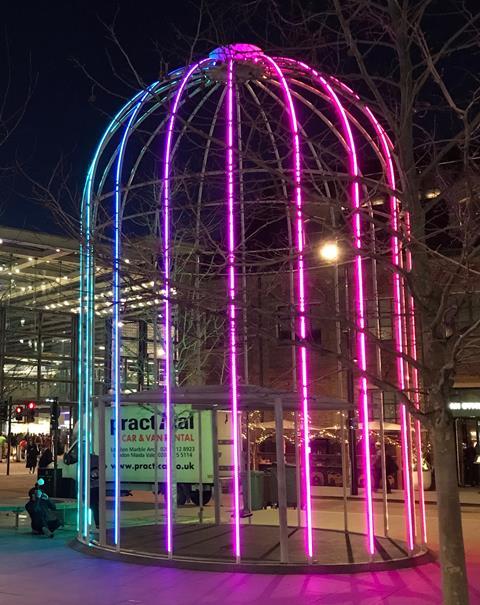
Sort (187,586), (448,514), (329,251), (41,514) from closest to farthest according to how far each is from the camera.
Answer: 1. (448,514)
2. (329,251)
3. (187,586)
4. (41,514)

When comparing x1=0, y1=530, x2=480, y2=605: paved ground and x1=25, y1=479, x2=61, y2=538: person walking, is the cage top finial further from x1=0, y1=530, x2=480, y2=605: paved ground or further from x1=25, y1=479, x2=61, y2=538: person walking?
x1=25, y1=479, x2=61, y2=538: person walking

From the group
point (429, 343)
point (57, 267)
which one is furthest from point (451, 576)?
point (57, 267)

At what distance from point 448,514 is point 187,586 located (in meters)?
4.20

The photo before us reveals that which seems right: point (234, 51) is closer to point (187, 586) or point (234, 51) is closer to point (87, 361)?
point (87, 361)

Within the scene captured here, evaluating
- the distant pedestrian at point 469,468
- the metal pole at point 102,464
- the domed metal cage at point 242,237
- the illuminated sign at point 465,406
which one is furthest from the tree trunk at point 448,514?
the distant pedestrian at point 469,468

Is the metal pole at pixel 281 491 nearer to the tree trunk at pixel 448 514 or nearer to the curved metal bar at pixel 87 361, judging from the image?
the curved metal bar at pixel 87 361

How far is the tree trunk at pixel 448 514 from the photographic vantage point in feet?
16.5

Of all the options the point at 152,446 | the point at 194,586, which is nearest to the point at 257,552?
the point at 194,586

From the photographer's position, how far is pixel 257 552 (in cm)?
1012

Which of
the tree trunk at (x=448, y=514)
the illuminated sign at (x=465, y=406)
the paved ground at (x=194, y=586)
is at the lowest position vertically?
the paved ground at (x=194, y=586)

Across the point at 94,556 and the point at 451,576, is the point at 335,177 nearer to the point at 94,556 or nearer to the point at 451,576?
the point at 451,576

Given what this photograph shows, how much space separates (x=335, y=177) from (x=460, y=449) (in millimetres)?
23143

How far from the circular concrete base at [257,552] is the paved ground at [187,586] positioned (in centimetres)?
19

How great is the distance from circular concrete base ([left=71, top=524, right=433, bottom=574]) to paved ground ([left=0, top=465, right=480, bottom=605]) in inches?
7.6
